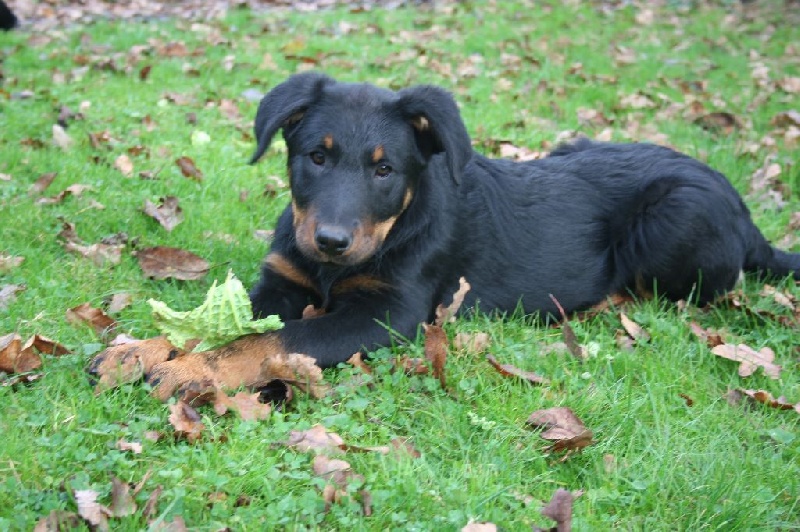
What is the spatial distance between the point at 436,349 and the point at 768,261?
7.67 ft

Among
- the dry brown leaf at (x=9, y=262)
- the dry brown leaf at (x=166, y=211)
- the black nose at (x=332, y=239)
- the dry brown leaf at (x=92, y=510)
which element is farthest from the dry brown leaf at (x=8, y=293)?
the dry brown leaf at (x=92, y=510)

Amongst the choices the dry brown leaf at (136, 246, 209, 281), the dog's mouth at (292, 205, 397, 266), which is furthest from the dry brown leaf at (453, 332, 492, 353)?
the dry brown leaf at (136, 246, 209, 281)

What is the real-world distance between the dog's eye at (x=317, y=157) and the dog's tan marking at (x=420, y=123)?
45 cm

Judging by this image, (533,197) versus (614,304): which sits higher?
(533,197)

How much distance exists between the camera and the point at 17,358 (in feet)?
10.4

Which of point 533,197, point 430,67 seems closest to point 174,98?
point 430,67

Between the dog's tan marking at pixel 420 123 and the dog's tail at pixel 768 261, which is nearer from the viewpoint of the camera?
the dog's tan marking at pixel 420 123

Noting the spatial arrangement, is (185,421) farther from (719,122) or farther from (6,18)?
(6,18)

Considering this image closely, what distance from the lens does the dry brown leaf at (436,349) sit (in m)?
3.43

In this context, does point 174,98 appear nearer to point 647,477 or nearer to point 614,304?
point 614,304

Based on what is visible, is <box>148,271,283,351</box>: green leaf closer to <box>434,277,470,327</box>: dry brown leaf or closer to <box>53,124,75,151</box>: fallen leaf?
<box>434,277,470,327</box>: dry brown leaf

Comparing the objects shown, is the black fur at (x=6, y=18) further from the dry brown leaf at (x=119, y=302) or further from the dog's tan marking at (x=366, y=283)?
the dog's tan marking at (x=366, y=283)

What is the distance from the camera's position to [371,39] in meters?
9.67

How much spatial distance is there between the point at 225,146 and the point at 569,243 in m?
2.75
